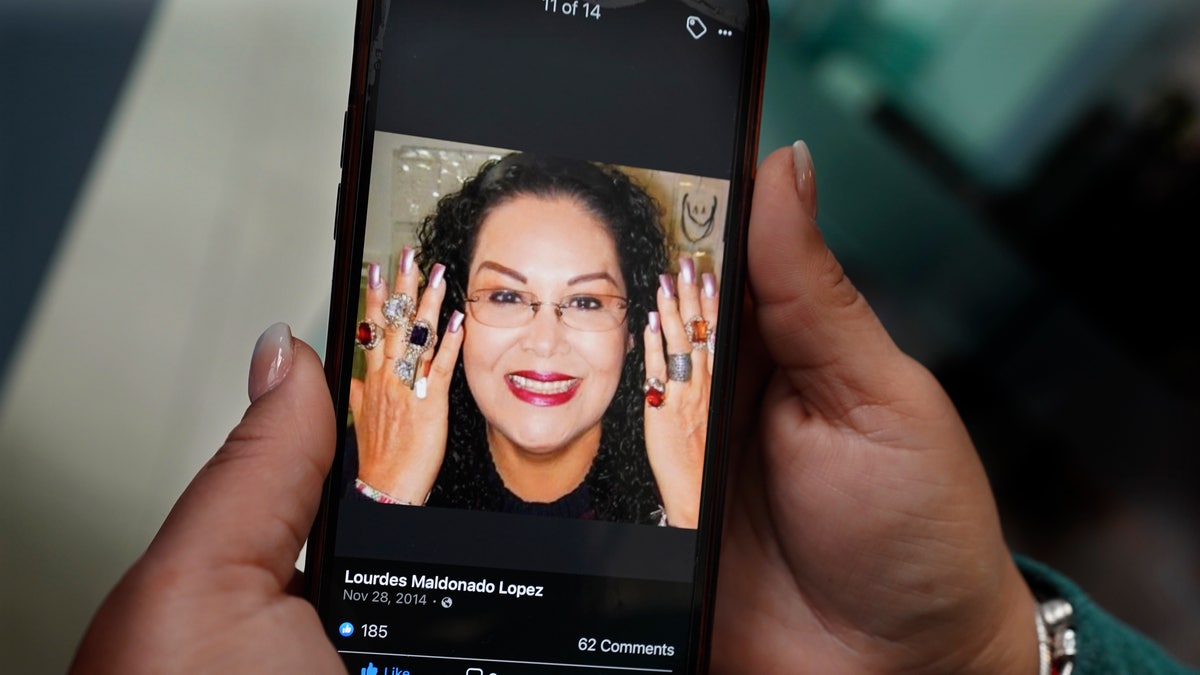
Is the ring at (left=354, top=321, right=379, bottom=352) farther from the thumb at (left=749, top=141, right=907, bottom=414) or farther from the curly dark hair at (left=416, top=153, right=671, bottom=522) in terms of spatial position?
the thumb at (left=749, top=141, right=907, bottom=414)

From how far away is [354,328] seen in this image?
35 cm

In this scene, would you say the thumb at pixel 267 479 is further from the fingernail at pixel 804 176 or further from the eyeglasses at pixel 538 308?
the fingernail at pixel 804 176

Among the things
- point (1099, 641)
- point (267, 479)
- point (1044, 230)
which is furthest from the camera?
point (1044, 230)

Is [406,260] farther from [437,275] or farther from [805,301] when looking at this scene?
[805,301]

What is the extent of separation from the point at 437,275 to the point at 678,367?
0.36 ft

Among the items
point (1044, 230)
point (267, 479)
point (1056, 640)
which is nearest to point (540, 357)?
point (267, 479)

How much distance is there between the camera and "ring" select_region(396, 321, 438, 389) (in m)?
0.35

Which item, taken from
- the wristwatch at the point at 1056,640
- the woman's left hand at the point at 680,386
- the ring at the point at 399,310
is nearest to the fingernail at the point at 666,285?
the woman's left hand at the point at 680,386

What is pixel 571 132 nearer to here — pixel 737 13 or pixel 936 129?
pixel 737 13

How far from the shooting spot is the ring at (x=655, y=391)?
0.38 metres

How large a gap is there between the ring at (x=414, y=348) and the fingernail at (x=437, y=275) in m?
0.02

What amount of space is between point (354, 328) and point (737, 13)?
21cm

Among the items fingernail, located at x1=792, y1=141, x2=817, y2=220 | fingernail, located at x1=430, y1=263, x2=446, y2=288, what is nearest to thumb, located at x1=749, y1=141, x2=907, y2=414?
fingernail, located at x1=792, y1=141, x2=817, y2=220

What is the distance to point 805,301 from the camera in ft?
1.28
